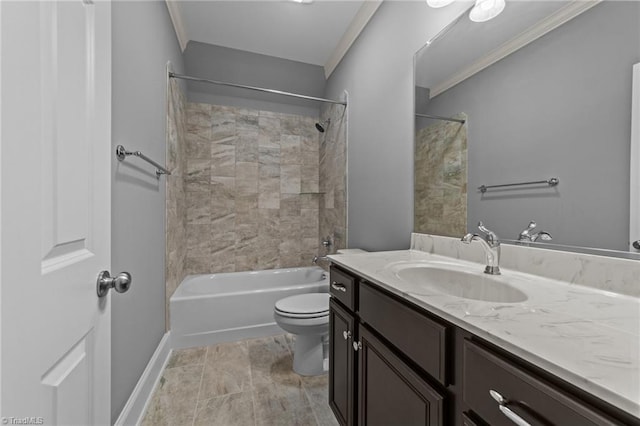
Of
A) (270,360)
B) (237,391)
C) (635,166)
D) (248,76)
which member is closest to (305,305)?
(270,360)

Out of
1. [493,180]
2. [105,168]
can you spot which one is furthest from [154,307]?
[493,180]

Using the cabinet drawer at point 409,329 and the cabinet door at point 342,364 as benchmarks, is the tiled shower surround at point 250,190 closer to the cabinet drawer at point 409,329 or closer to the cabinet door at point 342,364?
the cabinet door at point 342,364

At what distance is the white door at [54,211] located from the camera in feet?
1.34

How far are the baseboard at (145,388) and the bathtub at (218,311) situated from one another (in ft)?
0.58

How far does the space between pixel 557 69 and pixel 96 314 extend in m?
1.61

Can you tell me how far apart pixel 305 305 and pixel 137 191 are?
4.14ft

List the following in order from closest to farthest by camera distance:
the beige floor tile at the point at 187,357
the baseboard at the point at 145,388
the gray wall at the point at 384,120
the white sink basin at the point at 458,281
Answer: the white sink basin at the point at 458,281
the baseboard at the point at 145,388
the gray wall at the point at 384,120
the beige floor tile at the point at 187,357

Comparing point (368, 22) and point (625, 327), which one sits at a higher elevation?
point (368, 22)

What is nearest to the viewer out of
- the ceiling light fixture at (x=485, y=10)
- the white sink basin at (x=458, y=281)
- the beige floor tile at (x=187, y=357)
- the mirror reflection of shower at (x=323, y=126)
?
the white sink basin at (x=458, y=281)

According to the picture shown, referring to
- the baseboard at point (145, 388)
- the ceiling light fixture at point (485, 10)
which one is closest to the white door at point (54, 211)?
the baseboard at point (145, 388)

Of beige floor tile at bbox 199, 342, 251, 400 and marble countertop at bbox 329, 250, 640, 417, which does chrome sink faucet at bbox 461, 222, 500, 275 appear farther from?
beige floor tile at bbox 199, 342, 251, 400

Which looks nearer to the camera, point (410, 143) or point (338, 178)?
point (410, 143)

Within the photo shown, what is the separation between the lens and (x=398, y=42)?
5.48 ft

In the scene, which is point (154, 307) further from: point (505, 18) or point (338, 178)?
point (505, 18)
